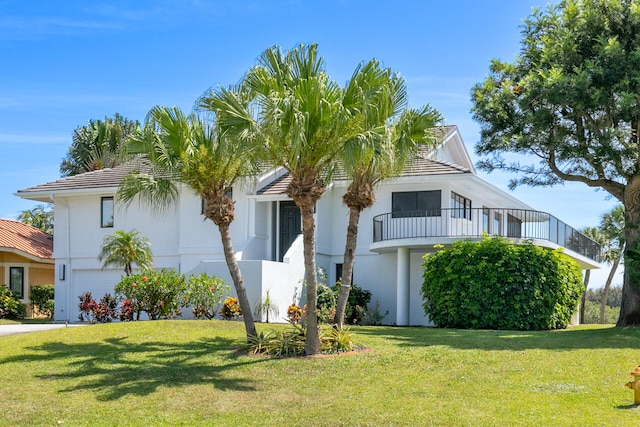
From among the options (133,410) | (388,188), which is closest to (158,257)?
(388,188)

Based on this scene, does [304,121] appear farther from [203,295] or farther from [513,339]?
[203,295]

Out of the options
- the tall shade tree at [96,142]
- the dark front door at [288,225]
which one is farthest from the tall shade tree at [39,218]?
the dark front door at [288,225]

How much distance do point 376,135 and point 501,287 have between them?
9.54 m

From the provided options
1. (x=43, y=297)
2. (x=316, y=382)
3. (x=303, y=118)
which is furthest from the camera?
(x=43, y=297)

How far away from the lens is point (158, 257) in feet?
101

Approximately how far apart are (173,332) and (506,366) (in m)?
8.35

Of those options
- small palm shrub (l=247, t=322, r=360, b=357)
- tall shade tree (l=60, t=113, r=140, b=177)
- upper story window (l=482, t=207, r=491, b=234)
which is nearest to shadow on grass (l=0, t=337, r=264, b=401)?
small palm shrub (l=247, t=322, r=360, b=357)

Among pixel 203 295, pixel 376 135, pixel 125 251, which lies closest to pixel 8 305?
pixel 125 251

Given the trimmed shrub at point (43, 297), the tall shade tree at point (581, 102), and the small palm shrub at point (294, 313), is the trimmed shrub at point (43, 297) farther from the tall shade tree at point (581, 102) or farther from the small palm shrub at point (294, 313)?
the tall shade tree at point (581, 102)

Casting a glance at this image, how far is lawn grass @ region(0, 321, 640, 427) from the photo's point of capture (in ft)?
38.8

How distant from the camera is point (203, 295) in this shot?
917 inches

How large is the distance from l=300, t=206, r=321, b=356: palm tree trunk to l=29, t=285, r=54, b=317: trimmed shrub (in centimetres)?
2408

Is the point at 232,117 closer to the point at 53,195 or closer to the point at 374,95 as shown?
the point at 374,95

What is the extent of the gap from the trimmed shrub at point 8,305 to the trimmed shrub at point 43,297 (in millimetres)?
2737
